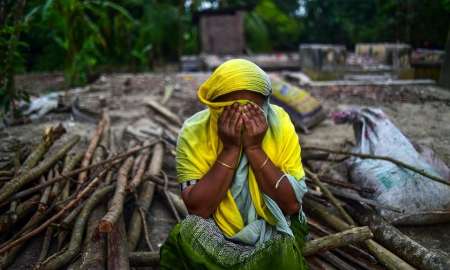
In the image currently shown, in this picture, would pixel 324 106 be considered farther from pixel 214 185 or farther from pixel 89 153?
pixel 214 185

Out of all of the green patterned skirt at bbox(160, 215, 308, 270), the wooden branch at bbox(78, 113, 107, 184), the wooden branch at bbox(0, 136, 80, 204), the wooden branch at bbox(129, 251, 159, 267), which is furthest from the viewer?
the wooden branch at bbox(78, 113, 107, 184)

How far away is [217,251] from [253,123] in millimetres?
612

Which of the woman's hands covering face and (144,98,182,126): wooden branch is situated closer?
the woman's hands covering face

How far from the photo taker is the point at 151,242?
9.08 feet

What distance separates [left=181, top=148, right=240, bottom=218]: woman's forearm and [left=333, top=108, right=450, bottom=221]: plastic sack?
56.8 inches

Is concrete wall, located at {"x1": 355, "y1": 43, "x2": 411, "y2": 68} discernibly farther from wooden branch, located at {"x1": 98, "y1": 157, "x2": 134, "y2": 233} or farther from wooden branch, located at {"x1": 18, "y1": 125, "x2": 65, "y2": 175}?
wooden branch, located at {"x1": 18, "y1": 125, "x2": 65, "y2": 175}

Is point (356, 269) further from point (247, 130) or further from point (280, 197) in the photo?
point (247, 130)

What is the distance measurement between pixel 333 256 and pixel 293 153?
696 millimetres

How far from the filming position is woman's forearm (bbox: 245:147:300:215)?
1.87m

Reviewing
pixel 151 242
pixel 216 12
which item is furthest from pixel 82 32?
pixel 216 12

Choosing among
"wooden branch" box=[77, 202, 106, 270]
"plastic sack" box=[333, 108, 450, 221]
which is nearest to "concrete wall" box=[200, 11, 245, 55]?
"plastic sack" box=[333, 108, 450, 221]

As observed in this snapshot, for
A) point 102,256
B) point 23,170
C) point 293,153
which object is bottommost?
point 102,256

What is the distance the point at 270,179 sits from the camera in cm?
186

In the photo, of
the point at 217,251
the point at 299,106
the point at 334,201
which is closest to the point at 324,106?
the point at 299,106
